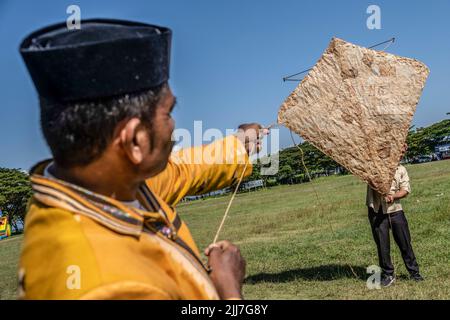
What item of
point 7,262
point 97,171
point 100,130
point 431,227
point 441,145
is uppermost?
point 100,130

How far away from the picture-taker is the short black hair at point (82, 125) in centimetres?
135

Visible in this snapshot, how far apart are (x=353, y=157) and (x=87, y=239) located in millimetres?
4610

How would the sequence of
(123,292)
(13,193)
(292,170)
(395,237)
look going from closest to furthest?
(123,292)
(395,237)
(13,193)
(292,170)

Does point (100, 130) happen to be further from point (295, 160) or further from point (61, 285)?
point (295, 160)

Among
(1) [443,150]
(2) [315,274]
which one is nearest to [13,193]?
(2) [315,274]

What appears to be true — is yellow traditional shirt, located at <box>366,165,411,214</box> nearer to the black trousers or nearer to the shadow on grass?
the black trousers

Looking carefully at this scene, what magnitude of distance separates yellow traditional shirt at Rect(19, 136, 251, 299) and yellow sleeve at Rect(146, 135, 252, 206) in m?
0.62

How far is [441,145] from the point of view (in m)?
70.2

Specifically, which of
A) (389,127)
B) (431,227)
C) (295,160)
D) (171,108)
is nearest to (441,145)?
(295,160)

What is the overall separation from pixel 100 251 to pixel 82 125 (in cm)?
35

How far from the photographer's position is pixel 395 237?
7133 millimetres

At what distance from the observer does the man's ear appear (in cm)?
139

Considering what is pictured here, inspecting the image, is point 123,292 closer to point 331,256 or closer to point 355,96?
point 355,96

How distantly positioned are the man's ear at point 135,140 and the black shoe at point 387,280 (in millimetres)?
6246
